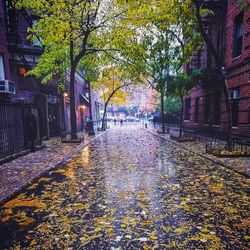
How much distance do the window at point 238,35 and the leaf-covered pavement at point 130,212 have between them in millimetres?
10470

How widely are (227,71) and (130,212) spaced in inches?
574

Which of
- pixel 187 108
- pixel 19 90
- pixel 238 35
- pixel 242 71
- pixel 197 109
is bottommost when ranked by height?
pixel 197 109

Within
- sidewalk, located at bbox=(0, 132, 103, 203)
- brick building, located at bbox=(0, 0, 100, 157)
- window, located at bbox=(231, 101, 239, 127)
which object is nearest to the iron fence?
brick building, located at bbox=(0, 0, 100, 157)

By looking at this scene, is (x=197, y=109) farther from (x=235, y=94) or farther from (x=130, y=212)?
(x=130, y=212)

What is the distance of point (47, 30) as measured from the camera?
15680 millimetres

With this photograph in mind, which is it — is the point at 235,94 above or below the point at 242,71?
below

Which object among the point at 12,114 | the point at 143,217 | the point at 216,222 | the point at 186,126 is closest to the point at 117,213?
the point at 143,217

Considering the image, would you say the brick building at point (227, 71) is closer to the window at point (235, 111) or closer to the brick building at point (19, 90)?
the window at point (235, 111)

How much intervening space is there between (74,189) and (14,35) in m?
14.3

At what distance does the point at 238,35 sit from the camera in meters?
15.4

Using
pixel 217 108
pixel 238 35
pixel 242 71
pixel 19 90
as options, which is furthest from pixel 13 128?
pixel 238 35

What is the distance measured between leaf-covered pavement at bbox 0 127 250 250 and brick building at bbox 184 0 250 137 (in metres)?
7.65

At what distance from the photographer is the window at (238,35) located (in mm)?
15086

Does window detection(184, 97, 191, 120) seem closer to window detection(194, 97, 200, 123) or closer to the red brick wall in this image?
window detection(194, 97, 200, 123)
